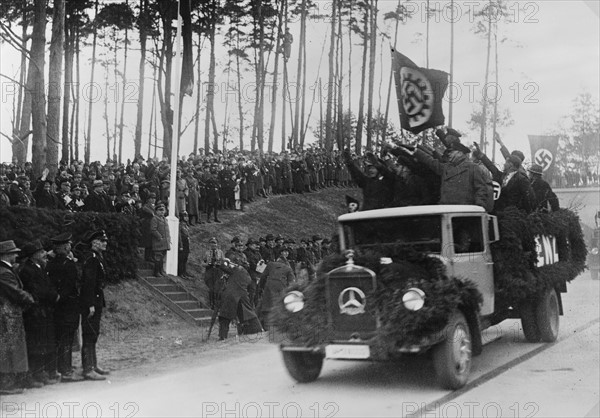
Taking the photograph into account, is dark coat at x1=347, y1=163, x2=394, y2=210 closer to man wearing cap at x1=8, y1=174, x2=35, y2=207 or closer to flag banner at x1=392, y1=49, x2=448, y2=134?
flag banner at x1=392, y1=49, x2=448, y2=134

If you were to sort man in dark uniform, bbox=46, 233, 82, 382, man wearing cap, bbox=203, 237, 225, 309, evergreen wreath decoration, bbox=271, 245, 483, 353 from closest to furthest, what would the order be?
evergreen wreath decoration, bbox=271, 245, 483, 353 < man in dark uniform, bbox=46, 233, 82, 382 < man wearing cap, bbox=203, 237, 225, 309

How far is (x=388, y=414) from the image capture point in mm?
5992

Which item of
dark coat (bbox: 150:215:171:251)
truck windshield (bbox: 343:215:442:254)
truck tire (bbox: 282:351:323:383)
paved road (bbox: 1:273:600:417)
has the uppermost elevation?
truck windshield (bbox: 343:215:442:254)

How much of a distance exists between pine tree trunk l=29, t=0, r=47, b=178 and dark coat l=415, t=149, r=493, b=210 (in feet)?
25.2

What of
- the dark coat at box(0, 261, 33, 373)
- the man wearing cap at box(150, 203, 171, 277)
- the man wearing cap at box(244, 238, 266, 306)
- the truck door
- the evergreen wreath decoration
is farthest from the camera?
the man wearing cap at box(150, 203, 171, 277)

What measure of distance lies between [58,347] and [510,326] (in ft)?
22.1

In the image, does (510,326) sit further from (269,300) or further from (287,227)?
(287,227)

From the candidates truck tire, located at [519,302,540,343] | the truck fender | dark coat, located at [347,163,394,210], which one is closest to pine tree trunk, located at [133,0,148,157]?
dark coat, located at [347,163,394,210]

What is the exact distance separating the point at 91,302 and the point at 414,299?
354cm

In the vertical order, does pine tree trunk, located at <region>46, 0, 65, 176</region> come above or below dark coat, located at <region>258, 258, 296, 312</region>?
above

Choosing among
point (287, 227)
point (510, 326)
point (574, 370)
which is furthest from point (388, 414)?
point (287, 227)

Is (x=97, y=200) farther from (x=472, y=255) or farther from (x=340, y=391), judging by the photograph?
(x=472, y=255)

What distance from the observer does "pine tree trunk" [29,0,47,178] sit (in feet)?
41.6

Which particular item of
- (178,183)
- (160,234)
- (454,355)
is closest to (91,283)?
(454,355)
